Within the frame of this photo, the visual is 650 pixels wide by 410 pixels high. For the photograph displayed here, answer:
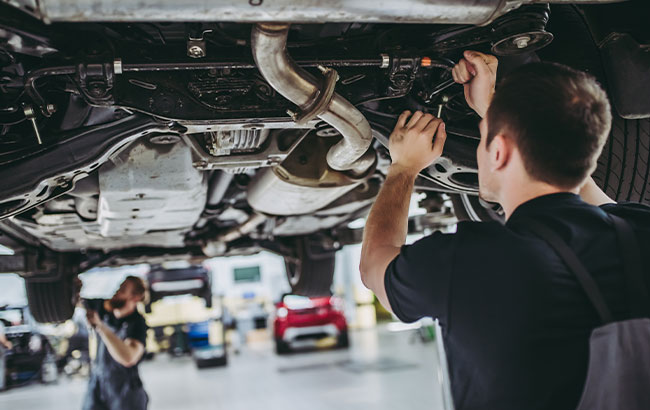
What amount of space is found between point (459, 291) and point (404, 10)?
66 centimetres

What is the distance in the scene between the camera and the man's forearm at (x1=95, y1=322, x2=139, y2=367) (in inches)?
153

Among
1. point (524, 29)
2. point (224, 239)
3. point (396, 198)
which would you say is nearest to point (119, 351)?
point (224, 239)

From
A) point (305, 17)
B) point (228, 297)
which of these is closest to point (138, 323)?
point (305, 17)

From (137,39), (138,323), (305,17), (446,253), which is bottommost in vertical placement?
(138,323)

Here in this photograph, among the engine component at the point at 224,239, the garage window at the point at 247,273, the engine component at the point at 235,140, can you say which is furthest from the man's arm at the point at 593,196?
the garage window at the point at 247,273

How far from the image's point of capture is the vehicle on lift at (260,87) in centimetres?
140

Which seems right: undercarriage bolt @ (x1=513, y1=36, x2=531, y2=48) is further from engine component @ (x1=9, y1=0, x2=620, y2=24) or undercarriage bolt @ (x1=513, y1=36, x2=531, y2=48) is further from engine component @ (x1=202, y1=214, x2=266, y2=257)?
engine component @ (x1=202, y1=214, x2=266, y2=257)

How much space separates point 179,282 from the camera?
9211mm

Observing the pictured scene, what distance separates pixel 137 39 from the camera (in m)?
1.67

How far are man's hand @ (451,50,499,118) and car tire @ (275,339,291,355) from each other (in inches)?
391

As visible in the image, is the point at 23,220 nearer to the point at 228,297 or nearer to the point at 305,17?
the point at 305,17

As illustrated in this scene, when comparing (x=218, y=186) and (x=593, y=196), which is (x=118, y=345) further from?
(x=593, y=196)

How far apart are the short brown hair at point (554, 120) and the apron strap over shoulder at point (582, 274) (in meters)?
0.15

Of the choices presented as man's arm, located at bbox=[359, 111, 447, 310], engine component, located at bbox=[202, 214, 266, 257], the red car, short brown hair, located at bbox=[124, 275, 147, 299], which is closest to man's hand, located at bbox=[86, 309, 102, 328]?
short brown hair, located at bbox=[124, 275, 147, 299]
